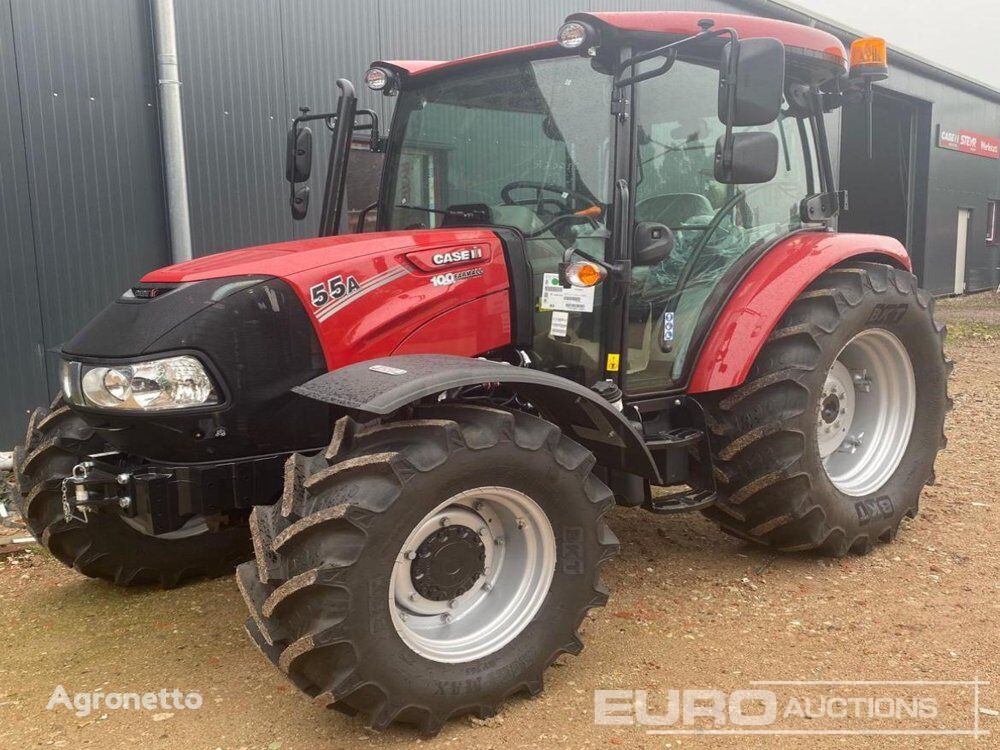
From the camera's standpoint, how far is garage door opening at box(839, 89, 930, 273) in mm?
17406

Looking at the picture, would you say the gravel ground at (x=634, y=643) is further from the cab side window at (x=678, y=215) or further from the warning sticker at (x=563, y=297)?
the warning sticker at (x=563, y=297)

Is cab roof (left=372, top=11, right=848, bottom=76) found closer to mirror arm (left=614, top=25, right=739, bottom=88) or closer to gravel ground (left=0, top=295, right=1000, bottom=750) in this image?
mirror arm (left=614, top=25, right=739, bottom=88)

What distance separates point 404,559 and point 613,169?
5.15ft

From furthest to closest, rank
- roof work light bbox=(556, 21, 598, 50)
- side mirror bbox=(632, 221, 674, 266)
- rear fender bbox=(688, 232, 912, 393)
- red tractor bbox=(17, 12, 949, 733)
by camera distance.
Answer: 1. rear fender bbox=(688, 232, 912, 393)
2. side mirror bbox=(632, 221, 674, 266)
3. roof work light bbox=(556, 21, 598, 50)
4. red tractor bbox=(17, 12, 949, 733)

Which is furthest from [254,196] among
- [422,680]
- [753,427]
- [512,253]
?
[422,680]

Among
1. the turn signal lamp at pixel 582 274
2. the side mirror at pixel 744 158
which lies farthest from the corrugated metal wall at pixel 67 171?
the side mirror at pixel 744 158

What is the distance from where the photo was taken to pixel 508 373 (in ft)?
8.70

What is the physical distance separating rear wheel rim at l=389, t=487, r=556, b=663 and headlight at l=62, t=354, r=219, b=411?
2.59ft

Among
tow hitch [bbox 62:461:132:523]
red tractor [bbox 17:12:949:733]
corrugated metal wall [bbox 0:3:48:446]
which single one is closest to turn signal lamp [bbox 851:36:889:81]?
red tractor [bbox 17:12:949:733]

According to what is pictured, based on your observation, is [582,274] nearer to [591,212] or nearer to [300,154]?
[591,212]

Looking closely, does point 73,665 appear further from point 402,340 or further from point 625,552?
point 625,552

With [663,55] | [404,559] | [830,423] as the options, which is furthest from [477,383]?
[830,423]

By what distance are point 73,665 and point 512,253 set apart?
2.10m

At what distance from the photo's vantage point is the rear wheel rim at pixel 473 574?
2686 mm
